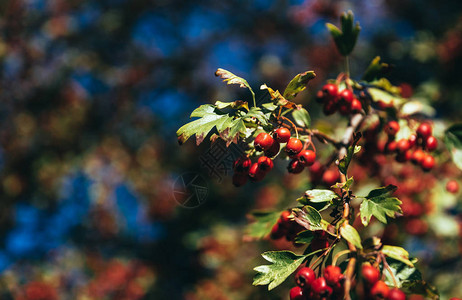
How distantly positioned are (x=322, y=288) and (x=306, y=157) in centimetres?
44

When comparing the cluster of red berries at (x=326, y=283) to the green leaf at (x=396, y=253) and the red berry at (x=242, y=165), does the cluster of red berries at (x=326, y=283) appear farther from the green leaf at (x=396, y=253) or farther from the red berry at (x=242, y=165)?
the red berry at (x=242, y=165)

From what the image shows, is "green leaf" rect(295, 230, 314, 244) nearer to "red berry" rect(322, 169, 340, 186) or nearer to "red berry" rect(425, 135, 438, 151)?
"red berry" rect(322, 169, 340, 186)

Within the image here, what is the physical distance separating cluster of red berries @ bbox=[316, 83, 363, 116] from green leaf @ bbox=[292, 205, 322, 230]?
0.57 metres

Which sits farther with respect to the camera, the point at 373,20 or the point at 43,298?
→ the point at 373,20

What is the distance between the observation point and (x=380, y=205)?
3.59 feet

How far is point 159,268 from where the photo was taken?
5.99 m

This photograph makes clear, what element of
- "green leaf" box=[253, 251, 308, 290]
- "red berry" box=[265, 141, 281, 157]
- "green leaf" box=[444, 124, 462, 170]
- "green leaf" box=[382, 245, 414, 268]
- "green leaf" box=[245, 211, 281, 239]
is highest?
"red berry" box=[265, 141, 281, 157]

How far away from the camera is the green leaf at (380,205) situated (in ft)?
3.51

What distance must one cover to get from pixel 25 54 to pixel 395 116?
5995 millimetres

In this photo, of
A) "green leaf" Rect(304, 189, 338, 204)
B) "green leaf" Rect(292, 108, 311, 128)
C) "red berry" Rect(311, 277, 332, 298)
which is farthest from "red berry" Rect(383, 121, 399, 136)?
"red berry" Rect(311, 277, 332, 298)

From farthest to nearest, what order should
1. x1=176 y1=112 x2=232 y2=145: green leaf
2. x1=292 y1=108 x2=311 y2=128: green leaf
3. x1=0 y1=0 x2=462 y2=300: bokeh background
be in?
1. x1=0 y1=0 x2=462 y2=300: bokeh background
2. x1=292 y1=108 x2=311 y2=128: green leaf
3. x1=176 y1=112 x2=232 y2=145: green leaf

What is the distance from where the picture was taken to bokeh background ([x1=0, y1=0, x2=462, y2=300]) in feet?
15.3

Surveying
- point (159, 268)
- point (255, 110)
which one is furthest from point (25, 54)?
point (255, 110)

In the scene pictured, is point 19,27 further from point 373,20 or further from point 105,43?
point 373,20
